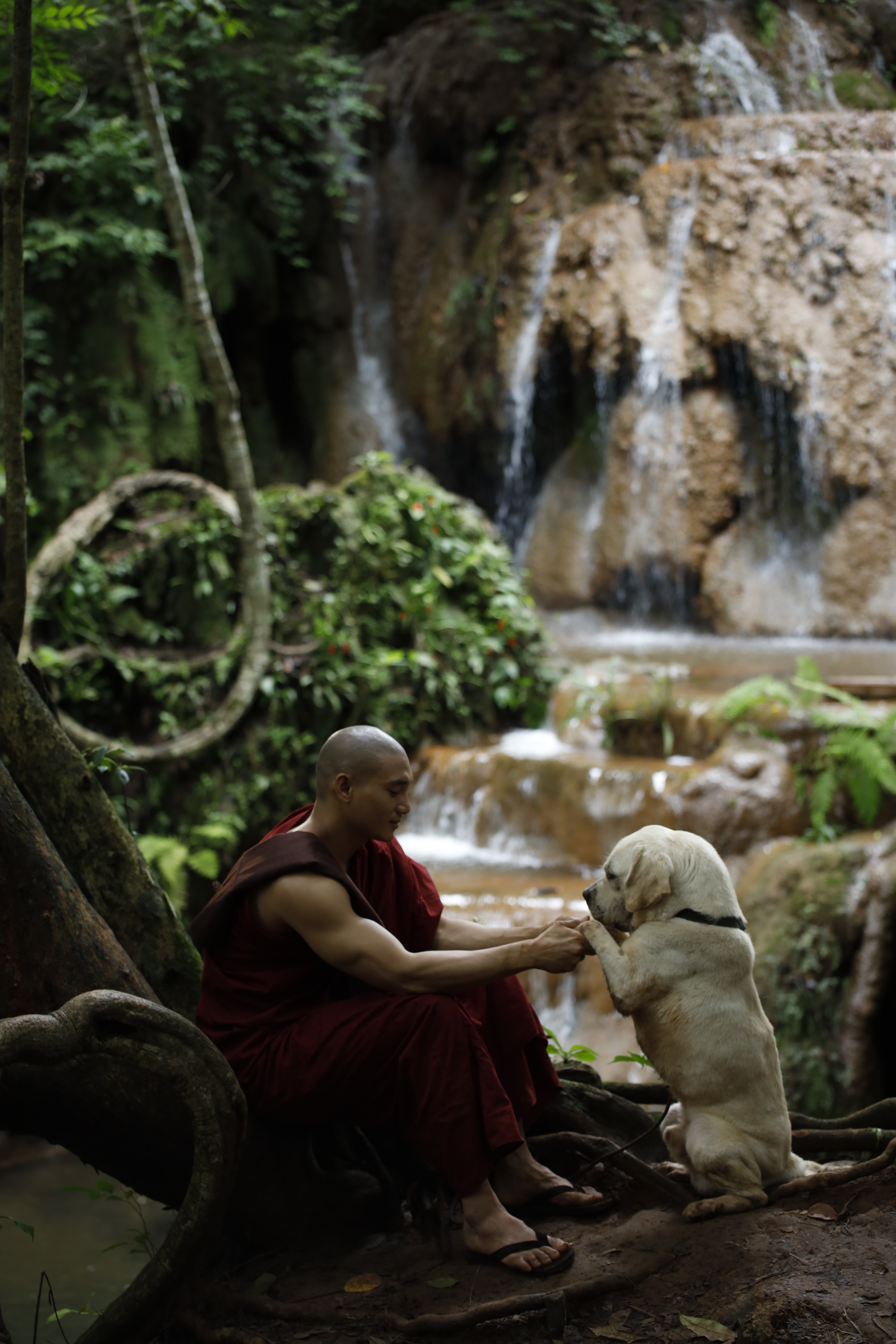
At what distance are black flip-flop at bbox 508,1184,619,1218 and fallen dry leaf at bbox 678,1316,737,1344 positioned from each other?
597 mm

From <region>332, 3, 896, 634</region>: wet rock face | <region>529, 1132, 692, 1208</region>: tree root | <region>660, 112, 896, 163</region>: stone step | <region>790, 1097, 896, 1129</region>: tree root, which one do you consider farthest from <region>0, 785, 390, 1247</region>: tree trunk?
<region>660, 112, 896, 163</region>: stone step

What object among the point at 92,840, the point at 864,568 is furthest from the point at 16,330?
the point at 864,568

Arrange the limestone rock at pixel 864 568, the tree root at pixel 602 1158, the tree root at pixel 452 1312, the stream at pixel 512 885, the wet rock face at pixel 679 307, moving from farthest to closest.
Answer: the wet rock face at pixel 679 307
the limestone rock at pixel 864 568
the stream at pixel 512 885
the tree root at pixel 602 1158
the tree root at pixel 452 1312

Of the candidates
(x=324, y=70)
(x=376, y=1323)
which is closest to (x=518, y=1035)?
(x=376, y=1323)

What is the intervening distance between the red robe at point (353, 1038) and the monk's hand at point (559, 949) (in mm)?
249

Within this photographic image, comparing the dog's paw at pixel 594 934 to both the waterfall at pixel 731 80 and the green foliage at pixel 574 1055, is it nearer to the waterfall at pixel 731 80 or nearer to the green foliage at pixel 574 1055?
the green foliage at pixel 574 1055

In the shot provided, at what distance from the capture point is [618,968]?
8.99ft

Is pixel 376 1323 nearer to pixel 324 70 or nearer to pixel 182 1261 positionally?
pixel 182 1261

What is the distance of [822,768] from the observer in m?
7.11

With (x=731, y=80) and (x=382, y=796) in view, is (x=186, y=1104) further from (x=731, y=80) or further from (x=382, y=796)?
(x=731, y=80)

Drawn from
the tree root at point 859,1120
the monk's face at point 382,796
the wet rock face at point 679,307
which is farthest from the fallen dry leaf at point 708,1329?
the wet rock face at point 679,307

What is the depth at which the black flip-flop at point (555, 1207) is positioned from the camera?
2.96 m

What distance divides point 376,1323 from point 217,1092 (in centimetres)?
67

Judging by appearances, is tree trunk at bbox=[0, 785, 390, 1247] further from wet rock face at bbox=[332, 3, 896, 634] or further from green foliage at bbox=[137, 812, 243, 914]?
wet rock face at bbox=[332, 3, 896, 634]
